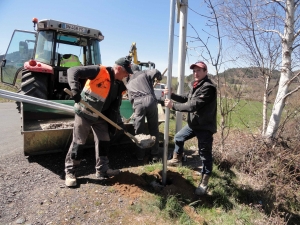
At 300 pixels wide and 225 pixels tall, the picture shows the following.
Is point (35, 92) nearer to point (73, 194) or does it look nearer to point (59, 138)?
point (59, 138)

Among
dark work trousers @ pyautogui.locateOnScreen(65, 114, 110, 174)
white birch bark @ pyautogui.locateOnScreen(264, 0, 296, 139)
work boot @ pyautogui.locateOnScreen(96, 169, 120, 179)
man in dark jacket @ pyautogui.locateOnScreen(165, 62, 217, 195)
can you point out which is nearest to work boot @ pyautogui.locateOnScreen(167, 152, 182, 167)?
man in dark jacket @ pyautogui.locateOnScreen(165, 62, 217, 195)

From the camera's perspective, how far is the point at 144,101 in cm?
390

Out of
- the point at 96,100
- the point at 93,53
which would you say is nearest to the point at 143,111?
the point at 96,100

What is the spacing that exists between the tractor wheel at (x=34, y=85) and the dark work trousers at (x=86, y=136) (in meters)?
2.03

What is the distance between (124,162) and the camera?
406 centimetres

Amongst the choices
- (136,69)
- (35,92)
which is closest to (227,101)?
(136,69)

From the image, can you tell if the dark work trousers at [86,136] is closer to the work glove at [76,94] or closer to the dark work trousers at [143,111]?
the work glove at [76,94]

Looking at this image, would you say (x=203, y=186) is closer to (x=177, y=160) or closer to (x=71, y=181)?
(x=177, y=160)

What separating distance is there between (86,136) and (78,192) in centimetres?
72

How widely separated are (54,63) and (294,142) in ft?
17.1

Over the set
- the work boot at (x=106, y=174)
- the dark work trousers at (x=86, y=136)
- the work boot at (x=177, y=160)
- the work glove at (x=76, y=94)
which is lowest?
the work boot at (x=106, y=174)

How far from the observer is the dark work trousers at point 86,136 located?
301 cm

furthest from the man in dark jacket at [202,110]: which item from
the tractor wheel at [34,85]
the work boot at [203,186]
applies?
the tractor wheel at [34,85]

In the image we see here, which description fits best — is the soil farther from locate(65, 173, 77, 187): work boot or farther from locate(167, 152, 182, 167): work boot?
locate(167, 152, 182, 167): work boot
